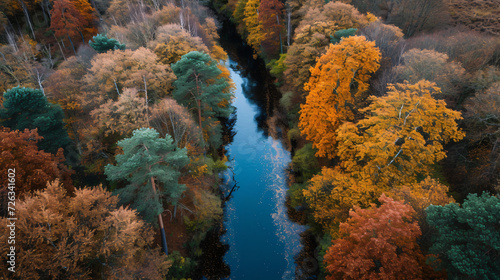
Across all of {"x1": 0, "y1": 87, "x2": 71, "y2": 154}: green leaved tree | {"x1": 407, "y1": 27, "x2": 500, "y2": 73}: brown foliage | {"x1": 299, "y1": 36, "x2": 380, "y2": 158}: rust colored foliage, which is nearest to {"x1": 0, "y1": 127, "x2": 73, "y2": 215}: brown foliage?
{"x1": 0, "y1": 87, "x2": 71, "y2": 154}: green leaved tree

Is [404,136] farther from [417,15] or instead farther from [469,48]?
[417,15]

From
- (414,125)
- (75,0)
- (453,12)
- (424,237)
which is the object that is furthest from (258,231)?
(75,0)

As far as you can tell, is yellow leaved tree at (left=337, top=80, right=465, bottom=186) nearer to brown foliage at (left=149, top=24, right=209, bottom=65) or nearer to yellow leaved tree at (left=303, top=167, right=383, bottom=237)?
yellow leaved tree at (left=303, top=167, right=383, bottom=237)

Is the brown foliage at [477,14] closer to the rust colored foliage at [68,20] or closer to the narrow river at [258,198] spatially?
the narrow river at [258,198]

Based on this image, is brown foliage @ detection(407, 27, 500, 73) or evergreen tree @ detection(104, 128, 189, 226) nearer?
evergreen tree @ detection(104, 128, 189, 226)

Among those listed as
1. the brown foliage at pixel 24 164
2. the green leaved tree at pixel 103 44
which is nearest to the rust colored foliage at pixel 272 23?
the green leaved tree at pixel 103 44

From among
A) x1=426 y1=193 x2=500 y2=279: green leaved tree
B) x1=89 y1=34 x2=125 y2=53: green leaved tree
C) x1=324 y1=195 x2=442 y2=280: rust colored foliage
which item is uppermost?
x1=89 y1=34 x2=125 y2=53: green leaved tree
